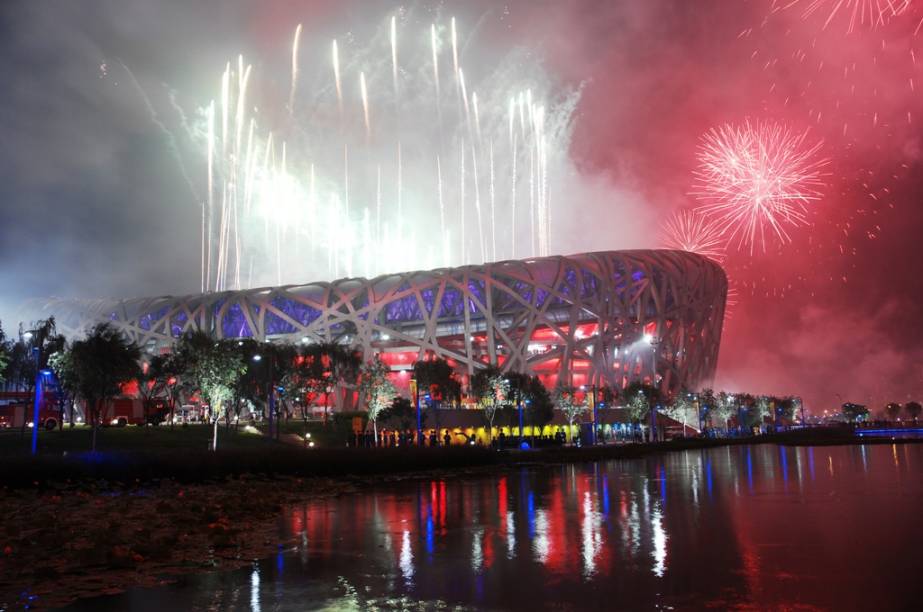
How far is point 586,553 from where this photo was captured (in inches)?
426

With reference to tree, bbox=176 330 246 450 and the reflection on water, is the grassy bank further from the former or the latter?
the reflection on water

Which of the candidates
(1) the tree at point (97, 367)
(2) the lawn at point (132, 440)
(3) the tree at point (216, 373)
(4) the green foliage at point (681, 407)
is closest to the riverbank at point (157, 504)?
(2) the lawn at point (132, 440)

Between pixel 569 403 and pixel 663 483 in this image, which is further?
pixel 569 403

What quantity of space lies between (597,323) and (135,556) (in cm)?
7511

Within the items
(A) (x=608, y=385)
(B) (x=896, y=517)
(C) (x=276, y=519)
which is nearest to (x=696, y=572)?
(B) (x=896, y=517)

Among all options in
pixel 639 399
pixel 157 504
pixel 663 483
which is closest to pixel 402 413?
A: pixel 639 399

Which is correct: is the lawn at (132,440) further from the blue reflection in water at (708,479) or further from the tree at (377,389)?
the blue reflection in water at (708,479)

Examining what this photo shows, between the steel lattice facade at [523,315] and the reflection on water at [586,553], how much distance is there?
59988 millimetres

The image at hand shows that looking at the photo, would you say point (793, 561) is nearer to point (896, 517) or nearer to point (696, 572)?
point (696, 572)

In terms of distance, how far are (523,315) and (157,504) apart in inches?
2615

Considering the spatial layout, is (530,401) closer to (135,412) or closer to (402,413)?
(402,413)

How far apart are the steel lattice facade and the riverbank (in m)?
44.7

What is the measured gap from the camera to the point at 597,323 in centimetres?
8262

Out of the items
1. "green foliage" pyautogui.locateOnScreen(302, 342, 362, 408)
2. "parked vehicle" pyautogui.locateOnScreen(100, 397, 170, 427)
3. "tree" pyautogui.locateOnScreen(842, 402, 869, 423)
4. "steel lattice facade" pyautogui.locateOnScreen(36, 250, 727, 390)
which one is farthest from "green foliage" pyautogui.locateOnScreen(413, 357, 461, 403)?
"tree" pyautogui.locateOnScreen(842, 402, 869, 423)
